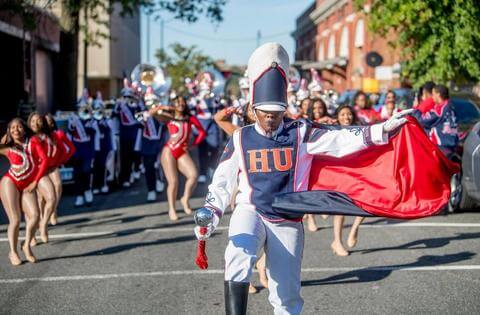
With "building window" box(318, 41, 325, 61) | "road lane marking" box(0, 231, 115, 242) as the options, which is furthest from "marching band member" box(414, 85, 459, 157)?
"building window" box(318, 41, 325, 61)

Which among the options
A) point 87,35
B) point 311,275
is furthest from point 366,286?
point 87,35

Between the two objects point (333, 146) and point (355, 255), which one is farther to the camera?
point (355, 255)

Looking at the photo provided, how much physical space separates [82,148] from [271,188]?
29.2 ft

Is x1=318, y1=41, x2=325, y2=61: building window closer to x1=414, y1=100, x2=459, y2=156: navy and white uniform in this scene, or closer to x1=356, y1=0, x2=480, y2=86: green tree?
x1=356, y1=0, x2=480, y2=86: green tree

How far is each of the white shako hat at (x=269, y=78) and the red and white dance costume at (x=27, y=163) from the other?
4.36 metres

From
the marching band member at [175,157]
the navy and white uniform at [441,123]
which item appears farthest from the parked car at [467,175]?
the marching band member at [175,157]

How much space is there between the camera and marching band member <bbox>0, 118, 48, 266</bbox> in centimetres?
877

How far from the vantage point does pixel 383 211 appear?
225 inches

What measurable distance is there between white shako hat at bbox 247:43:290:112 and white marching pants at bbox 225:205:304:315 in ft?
2.45

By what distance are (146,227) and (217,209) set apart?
19.3ft

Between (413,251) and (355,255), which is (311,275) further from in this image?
(413,251)

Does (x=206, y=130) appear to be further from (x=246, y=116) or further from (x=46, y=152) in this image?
(x=246, y=116)

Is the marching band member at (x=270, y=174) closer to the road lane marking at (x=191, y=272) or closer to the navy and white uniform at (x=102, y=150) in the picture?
the road lane marking at (x=191, y=272)

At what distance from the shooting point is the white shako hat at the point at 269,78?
536cm
